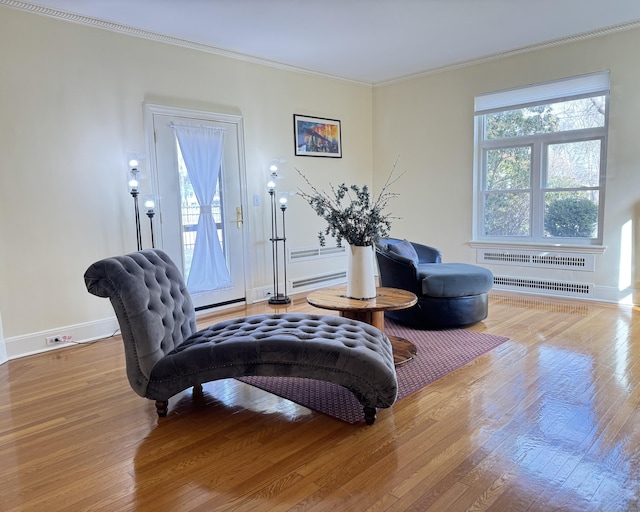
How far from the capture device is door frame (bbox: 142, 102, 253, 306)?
4.50 m

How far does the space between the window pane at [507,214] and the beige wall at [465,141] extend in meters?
0.24

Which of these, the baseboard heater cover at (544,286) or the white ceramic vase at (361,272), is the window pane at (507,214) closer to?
the baseboard heater cover at (544,286)

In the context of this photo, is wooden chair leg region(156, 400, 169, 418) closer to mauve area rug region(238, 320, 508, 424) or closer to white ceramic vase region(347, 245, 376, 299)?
mauve area rug region(238, 320, 508, 424)

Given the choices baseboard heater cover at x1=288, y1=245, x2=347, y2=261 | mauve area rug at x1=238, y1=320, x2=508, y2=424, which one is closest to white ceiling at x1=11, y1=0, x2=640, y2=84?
baseboard heater cover at x1=288, y1=245, x2=347, y2=261

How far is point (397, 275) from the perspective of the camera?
4211 mm

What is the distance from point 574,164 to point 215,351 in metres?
4.60

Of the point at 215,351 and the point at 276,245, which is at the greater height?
the point at 276,245

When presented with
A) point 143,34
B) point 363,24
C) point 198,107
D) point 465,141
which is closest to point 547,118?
point 465,141

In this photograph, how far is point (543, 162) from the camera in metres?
5.43

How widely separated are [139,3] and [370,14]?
194 centimetres

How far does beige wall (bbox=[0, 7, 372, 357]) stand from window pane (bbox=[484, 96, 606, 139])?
3281 millimetres

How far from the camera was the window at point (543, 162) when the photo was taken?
5070 mm

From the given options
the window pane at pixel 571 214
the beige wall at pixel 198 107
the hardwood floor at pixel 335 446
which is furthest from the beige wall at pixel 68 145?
the window pane at pixel 571 214

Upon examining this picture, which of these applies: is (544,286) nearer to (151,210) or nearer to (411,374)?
(411,374)
